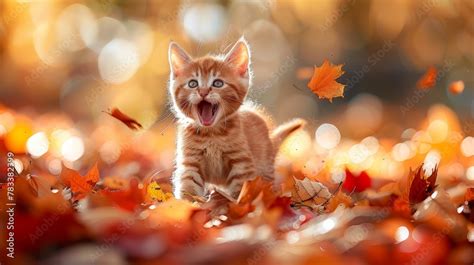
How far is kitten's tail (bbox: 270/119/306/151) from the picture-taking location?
2541 mm

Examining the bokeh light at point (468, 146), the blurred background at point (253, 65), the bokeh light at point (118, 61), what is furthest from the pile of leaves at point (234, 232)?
the bokeh light at point (118, 61)

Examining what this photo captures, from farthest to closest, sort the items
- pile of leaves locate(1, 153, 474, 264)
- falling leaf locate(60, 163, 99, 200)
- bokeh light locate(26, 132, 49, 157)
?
bokeh light locate(26, 132, 49, 157) → falling leaf locate(60, 163, 99, 200) → pile of leaves locate(1, 153, 474, 264)

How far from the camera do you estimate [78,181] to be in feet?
7.12

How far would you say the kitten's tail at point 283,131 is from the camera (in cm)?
254

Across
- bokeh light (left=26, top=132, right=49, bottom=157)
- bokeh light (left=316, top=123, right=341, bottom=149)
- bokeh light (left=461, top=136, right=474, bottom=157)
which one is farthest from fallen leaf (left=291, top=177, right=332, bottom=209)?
bokeh light (left=316, top=123, right=341, bottom=149)

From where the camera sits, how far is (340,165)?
356 cm

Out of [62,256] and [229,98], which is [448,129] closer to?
[229,98]

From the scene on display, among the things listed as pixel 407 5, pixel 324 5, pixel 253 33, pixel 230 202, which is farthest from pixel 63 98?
pixel 230 202

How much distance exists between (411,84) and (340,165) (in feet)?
11.5

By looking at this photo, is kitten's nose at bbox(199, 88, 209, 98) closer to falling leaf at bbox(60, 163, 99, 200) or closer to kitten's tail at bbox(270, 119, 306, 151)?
falling leaf at bbox(60, 163, 99, 200)

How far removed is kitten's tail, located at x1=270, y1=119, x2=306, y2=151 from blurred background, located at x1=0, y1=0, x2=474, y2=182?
0.98 meters

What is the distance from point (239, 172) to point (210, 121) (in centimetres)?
23

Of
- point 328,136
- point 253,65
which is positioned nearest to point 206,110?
point 253,65

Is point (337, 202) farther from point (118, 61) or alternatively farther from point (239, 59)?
point (118, 61)
